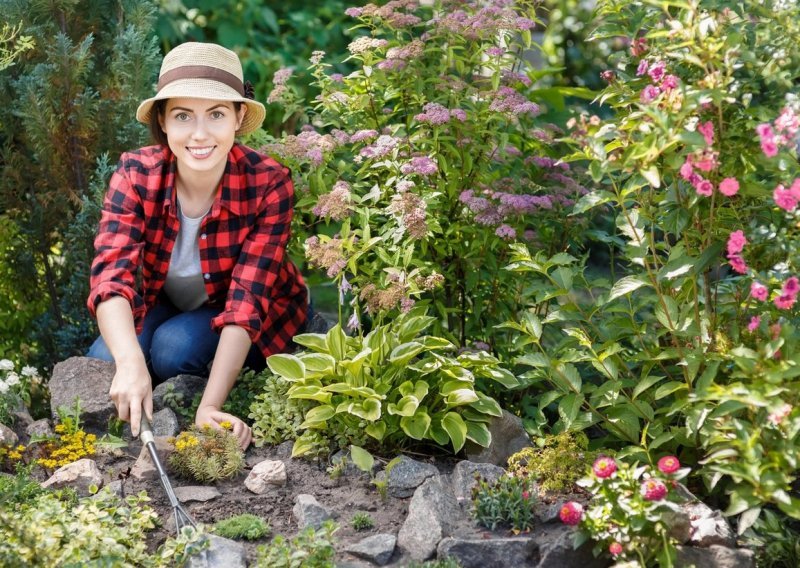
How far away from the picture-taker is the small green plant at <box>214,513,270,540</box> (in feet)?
8.86

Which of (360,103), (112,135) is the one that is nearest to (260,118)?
(360,103)

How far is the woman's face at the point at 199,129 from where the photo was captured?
3.22m

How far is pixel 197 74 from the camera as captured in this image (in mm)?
3205

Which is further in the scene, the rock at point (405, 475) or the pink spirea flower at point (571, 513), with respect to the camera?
the rock at point (405, 475)

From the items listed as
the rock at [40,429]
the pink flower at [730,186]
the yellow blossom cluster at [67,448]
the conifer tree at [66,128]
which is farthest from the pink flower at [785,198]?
the conifer tree at [66,128]

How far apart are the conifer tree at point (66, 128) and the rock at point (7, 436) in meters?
0.77

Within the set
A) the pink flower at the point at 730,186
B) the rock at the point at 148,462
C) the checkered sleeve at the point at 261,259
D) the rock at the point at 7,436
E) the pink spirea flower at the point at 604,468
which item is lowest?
the rock at the point at 148,462

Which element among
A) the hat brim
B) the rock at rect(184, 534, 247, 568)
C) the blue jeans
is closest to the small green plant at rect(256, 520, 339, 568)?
the rock at rect(184, 534, 247, 568)

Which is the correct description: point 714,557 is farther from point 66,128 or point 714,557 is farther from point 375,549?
point 66,128

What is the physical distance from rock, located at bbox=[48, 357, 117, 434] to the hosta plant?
62 centimetres

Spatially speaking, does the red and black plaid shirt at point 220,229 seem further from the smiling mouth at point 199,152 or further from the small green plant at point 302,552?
the small green plant at point 302,552

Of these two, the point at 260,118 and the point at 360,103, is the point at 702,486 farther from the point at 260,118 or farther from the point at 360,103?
the point at 260,118

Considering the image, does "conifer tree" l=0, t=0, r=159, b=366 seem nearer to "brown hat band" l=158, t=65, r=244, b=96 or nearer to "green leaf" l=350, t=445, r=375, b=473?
"brown hat band" l=158, t=65, r=244, b=96

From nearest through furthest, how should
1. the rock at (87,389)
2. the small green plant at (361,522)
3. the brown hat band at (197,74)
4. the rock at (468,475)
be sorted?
the small green plant at (361,522) → the rock at (468,475) → the brown hat band at (197,74) → the rock at (87,389)
